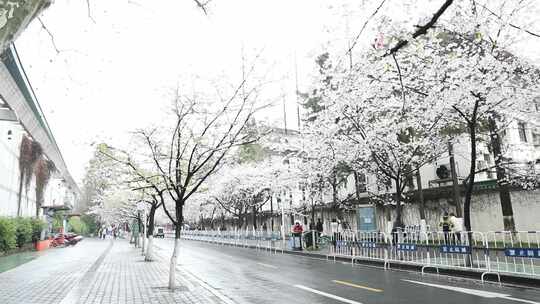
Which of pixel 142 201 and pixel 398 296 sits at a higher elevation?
pixel 142 201

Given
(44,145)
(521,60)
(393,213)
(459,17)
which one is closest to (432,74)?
(459,17)

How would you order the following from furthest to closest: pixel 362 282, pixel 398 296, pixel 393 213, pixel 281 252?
pixel 393 213
pixel 281 252
pixel 362 282
pixel 398 296

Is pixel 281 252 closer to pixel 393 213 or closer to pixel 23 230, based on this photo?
pixel 393 213

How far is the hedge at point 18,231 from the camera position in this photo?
19969 millimetres

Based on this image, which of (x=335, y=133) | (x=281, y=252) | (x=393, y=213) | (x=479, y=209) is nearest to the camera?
(x=335, y=133)

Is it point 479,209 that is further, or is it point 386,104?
point 479,209

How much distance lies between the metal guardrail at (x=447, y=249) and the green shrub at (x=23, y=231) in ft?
52.3

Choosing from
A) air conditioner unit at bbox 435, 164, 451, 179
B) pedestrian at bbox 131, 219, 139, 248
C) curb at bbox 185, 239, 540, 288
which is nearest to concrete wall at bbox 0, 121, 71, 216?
pedestrian at bbox 131, 219, 139, 248

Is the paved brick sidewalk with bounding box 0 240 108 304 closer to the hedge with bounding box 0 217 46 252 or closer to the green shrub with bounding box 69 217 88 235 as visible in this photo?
the hedge with bounding box 0 217 46 252

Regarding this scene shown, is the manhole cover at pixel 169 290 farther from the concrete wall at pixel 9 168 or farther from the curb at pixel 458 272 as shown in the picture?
the concrete wall at pixel 9 168

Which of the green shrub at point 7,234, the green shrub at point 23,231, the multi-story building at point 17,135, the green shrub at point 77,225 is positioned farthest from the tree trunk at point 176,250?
the green shrub at point 77,225

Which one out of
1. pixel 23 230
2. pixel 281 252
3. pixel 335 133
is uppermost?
pixel 335 133

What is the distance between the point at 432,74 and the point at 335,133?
23.4 feet

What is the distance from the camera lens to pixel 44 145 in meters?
30.7
